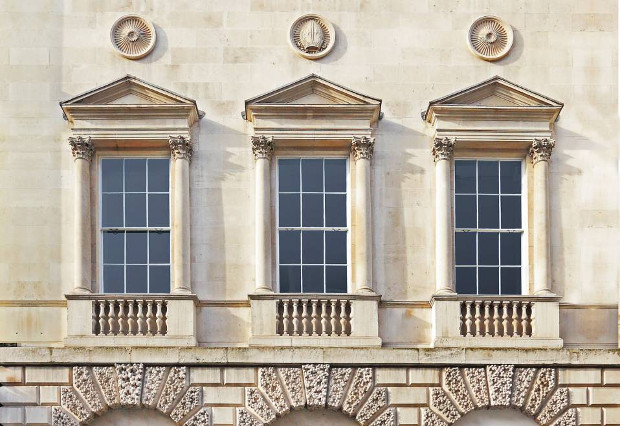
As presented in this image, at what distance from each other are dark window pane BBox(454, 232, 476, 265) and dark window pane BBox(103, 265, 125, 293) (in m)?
5.59

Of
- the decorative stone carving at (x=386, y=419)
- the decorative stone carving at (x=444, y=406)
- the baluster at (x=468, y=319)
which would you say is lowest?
the decorative stone carving at (x=386, y=419)

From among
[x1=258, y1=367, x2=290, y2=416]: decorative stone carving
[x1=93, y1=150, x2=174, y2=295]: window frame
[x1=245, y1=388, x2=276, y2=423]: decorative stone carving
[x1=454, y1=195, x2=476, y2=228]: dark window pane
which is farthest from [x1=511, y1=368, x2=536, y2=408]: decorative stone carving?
[x1=93, y1=150, x2=174, y2=295]: window frame

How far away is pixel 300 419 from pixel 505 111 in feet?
20.1

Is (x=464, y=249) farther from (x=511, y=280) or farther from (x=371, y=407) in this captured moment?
(x=371, y=407)

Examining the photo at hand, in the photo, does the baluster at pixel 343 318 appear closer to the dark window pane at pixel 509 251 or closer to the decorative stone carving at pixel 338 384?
the decorative stone carving at pixel 338 384

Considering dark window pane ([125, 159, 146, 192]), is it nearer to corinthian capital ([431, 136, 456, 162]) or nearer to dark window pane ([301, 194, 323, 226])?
dark window pane ([301, 194, 323, 226])

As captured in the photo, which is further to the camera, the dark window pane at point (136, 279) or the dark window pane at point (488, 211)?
the dark window pane at point (488, 211)

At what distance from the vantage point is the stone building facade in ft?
83.1

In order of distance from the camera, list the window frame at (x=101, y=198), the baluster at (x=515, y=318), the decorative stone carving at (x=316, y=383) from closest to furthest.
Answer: the decorative stone carving at (x=316, y=383) → the baluster at (x=515, y=318) → the window frame at (x=101, y=198)

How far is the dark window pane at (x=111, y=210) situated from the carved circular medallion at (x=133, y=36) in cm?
240

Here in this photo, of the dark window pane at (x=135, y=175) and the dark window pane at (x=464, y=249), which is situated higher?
the dark window pane at (x=135, y=175)

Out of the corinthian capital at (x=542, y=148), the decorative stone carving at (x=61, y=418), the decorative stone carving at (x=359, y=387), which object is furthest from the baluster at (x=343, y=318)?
the decorative stone carving at (x=61, y=418)

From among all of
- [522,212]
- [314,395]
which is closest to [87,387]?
[314,395]

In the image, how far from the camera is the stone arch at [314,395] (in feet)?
82.8
